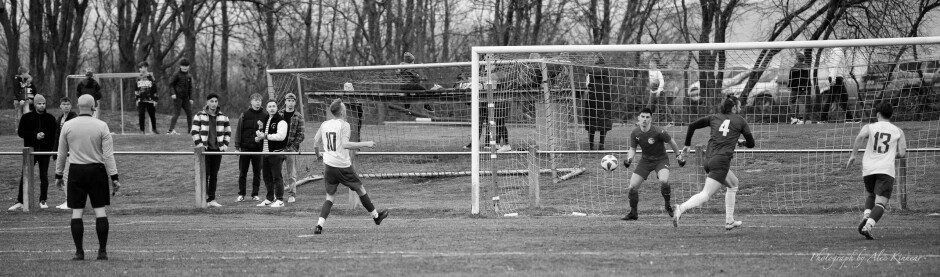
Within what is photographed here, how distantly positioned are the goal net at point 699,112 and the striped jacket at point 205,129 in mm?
4551

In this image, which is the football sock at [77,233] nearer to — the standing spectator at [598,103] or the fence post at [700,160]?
the fence post at [700,160]

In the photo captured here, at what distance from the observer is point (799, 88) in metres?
18.3

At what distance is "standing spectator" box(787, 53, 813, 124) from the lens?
17.1 meters

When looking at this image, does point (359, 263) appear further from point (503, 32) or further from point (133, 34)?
point (133, 34)

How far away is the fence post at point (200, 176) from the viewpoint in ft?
56.6

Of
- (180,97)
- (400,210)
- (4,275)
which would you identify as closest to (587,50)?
(400,210)

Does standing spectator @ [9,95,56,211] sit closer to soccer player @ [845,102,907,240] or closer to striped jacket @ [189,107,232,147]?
striped jacket @ [189,107,232,147]

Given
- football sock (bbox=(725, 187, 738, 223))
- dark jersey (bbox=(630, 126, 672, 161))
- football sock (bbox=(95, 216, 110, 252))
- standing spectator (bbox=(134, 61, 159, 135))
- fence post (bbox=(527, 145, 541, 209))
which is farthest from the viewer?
standing spectator (bbox=(134, 61, 159, 135))

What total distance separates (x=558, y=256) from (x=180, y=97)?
17.2 metres

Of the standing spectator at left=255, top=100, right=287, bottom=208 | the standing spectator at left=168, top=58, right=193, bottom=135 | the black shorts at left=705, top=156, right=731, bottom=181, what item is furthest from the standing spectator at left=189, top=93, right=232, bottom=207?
the black shorts at left=705, top=156, right=731, bottom=181

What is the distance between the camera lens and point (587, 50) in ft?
49.3

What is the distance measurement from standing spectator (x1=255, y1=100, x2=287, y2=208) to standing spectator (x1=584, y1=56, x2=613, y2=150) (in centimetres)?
533

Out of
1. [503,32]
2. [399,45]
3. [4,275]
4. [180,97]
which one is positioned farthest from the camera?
[399,45]

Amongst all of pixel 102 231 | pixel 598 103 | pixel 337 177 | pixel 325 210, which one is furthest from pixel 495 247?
pixel 598 103
